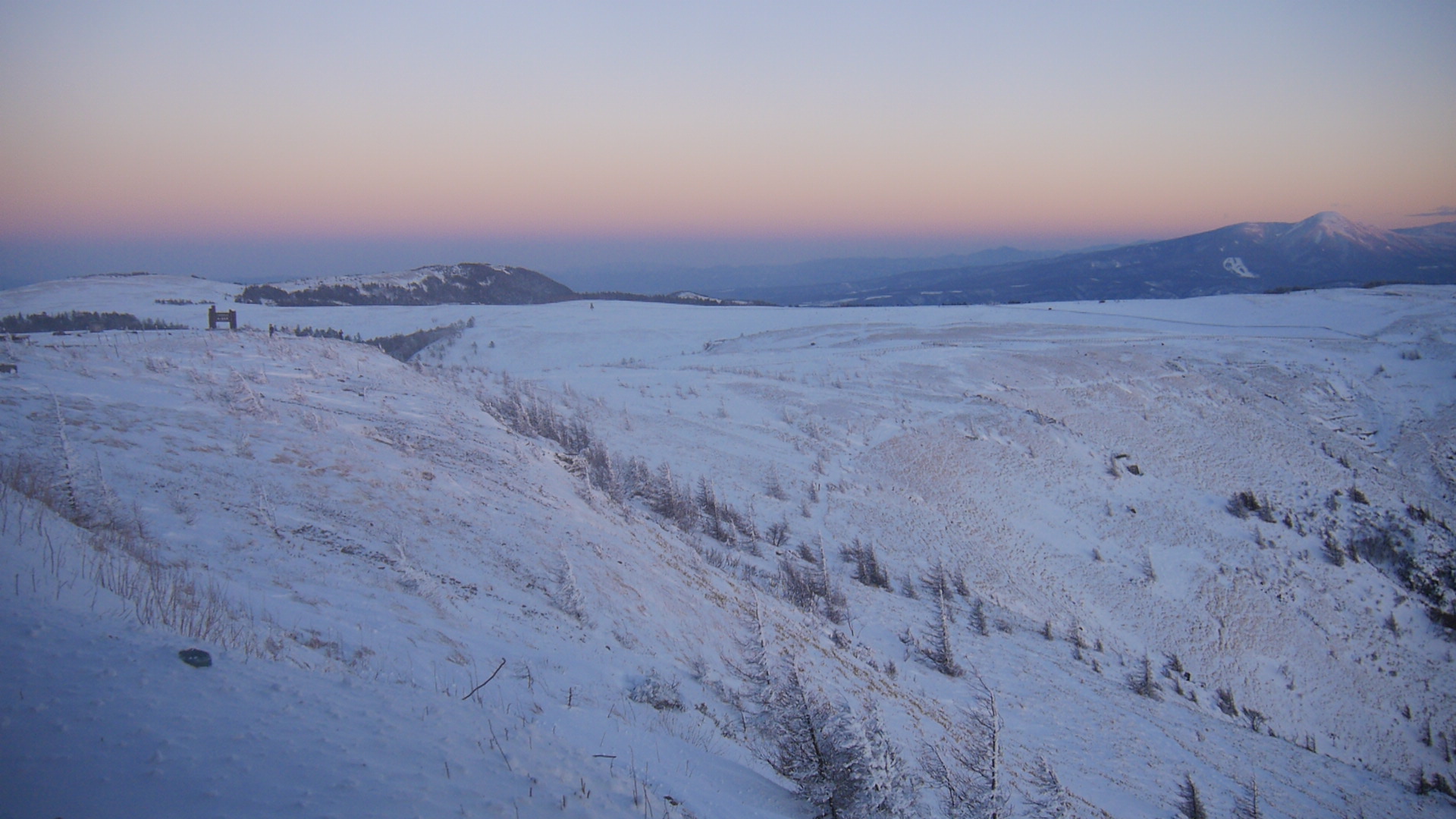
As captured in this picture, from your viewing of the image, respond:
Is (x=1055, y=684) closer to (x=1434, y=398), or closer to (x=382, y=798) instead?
(x=382, y=798)

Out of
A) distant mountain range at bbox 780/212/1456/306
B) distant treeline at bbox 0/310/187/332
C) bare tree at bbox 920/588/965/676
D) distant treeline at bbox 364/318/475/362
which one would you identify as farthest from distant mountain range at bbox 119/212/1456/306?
bare tree at bbox 920/588/965/676

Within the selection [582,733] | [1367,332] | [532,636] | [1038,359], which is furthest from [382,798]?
[1367,332]

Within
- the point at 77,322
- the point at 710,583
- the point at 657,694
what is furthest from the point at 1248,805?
the point at 77,322

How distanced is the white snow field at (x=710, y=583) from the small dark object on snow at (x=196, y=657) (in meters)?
0.13

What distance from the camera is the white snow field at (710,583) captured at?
12.9ft

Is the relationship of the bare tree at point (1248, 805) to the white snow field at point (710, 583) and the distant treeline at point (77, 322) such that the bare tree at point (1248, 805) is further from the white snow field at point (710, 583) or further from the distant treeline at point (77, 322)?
the distant treeline at point (77, 322)

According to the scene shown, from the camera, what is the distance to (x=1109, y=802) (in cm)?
926

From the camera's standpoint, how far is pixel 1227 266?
551 feet

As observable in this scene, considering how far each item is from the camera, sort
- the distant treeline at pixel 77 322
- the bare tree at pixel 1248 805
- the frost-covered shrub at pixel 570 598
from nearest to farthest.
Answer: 1. the frost-covered shrub at pixel 570 598
2. the bare tree at pixel 1248 805
3. the distant treeline at pixel 77 322

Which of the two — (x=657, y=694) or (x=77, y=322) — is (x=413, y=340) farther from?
(x=657, y=694)

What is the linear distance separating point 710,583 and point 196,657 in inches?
334

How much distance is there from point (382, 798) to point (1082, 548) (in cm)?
2285

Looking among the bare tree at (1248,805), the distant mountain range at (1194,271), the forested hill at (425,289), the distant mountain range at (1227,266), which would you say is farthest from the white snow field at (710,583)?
the distant mountain range at (1227,266)

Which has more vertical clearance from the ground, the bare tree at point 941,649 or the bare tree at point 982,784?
the bare tree at point 982,784
